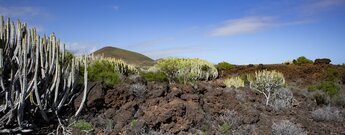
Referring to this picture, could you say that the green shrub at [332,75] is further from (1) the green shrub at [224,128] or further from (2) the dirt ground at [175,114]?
(1) the green shrub at [224,128]

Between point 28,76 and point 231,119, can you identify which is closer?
point 28,76

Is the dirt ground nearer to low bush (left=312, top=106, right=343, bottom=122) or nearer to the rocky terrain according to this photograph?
the rocky terrain

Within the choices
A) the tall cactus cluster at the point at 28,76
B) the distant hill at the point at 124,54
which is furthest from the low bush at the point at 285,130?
the distant hill at the point at 124,54

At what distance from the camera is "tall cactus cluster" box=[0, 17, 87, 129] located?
4434mm

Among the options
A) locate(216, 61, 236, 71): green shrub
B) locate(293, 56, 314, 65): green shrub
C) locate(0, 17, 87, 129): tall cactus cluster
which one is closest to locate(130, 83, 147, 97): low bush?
locate(0, 17, 87, 129): tall cactus cluster

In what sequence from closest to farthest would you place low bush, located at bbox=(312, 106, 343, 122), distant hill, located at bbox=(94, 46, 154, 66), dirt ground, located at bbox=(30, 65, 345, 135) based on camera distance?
1. dirt ground, located at bbox=(30, 65, 345, 135)
2. low bush, located at bbox=(312, 106, 343, 122)
3. distant hill, located at bbox=(94, 46, 154, 66)

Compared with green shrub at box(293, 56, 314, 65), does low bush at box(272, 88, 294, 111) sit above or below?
below

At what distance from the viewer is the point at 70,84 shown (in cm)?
521

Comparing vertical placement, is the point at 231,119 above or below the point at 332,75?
below

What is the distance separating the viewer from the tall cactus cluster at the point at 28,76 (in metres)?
4.43

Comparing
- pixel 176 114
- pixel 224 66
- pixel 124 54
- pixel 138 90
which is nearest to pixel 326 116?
pixel 176 114

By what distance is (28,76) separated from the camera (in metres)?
4.75

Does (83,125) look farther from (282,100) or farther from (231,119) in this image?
(282,100)

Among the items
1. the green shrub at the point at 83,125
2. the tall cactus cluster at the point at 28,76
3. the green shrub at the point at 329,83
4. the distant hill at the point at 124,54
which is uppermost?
the distant hill at the point at 124,54
